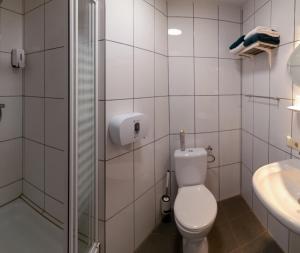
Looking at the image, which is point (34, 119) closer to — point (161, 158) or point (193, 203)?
point (161, 158)

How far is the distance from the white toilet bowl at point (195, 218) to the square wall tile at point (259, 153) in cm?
59

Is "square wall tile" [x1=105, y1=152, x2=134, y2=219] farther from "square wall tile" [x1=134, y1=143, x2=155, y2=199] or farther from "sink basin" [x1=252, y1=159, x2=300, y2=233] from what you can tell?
"sink basin" [x1=252, y1=159, x2=300, y2=233]

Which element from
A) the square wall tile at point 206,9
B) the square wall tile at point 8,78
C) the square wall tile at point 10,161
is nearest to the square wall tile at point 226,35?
the square wall tile at point 206,9

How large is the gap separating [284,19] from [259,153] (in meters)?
1.09

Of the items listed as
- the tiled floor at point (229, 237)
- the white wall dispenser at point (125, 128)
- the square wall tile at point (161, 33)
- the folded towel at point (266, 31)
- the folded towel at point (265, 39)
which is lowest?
the tiled floor at point (229, 237)

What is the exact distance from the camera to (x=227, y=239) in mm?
1716

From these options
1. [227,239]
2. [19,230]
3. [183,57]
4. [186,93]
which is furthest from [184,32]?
[19,230]

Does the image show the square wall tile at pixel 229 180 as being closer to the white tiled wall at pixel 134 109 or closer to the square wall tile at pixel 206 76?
the white tiled wall at pixel 134 109

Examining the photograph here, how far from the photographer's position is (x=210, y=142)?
2129mm

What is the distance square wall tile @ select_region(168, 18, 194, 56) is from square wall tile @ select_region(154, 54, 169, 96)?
13cm

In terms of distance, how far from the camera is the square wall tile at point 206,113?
81.4 inches

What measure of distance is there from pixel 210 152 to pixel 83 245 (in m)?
1.47

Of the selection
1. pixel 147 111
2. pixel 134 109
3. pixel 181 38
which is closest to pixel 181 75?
pixel 181 38

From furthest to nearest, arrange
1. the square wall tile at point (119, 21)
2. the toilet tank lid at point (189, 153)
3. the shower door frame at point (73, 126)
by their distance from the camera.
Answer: the toilet tank lid at point (189, 153)
the square wall tile at point (119, 21)
the shower door frame at point (73, 126)
